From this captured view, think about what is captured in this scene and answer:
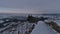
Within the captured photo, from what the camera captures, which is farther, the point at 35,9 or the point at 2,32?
the point at 35,9

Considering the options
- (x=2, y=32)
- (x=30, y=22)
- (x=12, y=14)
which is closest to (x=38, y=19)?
(x=30, y=22)

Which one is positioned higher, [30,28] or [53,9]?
[53,9]

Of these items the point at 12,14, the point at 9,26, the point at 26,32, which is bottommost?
the point at 26,32

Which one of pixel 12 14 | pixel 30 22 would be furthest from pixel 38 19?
pixel 12 14

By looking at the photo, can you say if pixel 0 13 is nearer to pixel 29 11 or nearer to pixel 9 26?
pixel 9 26
